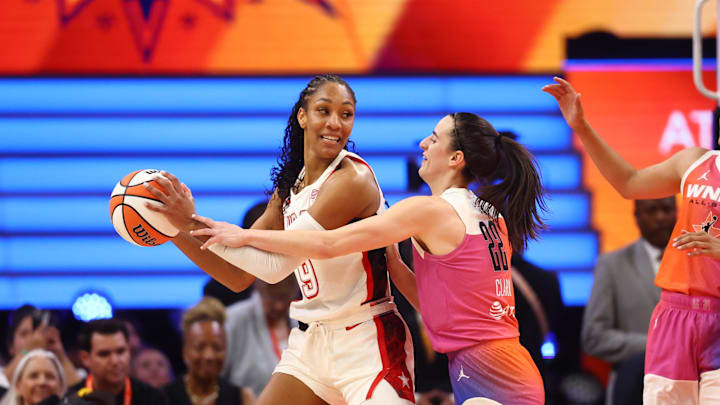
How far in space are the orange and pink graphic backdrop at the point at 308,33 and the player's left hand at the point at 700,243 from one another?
14.7 ft

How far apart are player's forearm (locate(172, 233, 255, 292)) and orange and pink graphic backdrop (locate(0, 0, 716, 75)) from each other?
4247 millimetres

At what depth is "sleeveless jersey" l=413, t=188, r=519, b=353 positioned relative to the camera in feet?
12.3

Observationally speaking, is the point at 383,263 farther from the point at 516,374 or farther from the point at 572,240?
the point at 572,240

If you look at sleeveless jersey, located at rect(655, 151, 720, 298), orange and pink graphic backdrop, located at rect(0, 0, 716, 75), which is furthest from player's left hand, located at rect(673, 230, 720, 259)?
orange and pink graphic backdrop, located at rect(0, 0, 716, 75)

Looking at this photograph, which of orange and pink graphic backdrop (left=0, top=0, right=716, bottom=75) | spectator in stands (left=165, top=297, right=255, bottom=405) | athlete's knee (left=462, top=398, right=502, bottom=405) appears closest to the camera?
athlete's knee (left=462, top=398, right=502, bottom=405)

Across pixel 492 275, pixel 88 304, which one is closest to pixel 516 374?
pixel 492 275

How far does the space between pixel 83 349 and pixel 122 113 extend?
8.33 feet

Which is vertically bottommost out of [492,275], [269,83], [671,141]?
[492,275]

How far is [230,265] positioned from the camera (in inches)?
157

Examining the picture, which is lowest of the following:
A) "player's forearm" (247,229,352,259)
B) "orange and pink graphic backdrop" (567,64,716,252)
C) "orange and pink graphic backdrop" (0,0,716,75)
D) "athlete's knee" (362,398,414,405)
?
"athlete's knee" (362,398,414,405)

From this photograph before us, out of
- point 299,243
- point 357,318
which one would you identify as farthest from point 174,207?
point 357,318

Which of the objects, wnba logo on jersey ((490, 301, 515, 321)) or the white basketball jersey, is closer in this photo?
wnba logo on jersey ((490, 301, 515, 321))

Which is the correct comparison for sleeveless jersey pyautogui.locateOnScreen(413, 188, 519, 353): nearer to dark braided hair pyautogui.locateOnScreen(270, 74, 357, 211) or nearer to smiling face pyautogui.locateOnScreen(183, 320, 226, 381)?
dark braided hair pyautogui.locateOnScreen(270, 74, 357, 211)

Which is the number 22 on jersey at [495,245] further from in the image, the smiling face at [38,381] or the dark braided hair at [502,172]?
the smiling face at [38,381]
